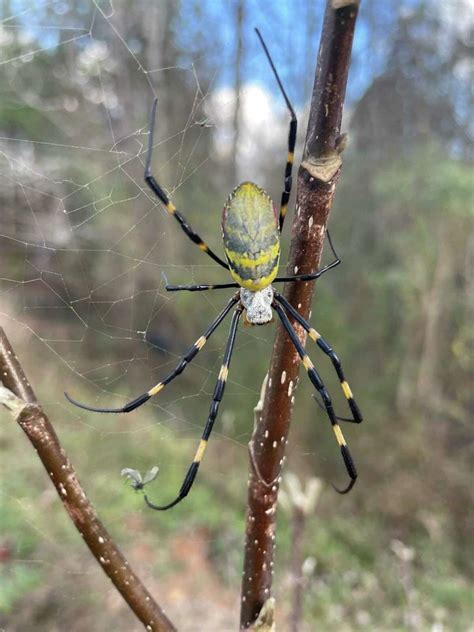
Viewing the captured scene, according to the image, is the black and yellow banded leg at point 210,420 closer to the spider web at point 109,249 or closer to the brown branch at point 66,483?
the brown branch at point 66,483

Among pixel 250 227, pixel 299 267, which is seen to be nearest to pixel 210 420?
pixel 250 227

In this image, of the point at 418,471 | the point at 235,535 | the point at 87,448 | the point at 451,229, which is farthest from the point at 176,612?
the point at 451,229

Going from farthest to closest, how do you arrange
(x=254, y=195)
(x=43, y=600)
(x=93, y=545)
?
(x=43, y=600), (x=254, y=195), (x=93, y=545)

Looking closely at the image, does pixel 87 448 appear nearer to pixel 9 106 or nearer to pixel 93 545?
pixel 9 106

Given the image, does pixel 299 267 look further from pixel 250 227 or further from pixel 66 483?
pixel 250 227

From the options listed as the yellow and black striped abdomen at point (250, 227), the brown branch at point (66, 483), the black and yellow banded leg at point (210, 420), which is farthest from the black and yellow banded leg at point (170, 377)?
the brown branch at point (66, 483)

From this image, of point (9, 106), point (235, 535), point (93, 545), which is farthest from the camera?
point (9, 106)

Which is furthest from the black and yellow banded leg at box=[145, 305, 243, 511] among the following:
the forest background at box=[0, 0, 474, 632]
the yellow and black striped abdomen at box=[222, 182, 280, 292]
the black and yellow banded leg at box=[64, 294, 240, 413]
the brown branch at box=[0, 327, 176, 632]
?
the forest background at box=[0, 0, 474, 632]
